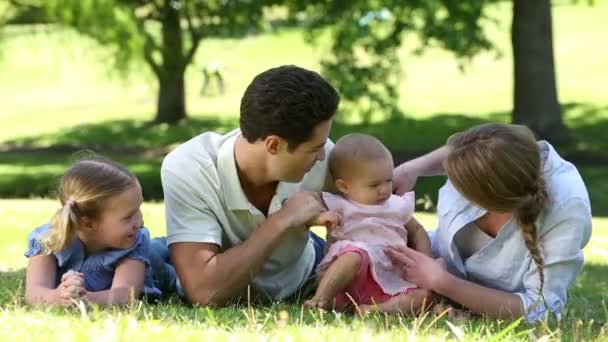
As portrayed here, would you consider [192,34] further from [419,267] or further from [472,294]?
[472,294]

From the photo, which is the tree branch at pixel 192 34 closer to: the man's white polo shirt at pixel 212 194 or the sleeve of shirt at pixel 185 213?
the man's white polo shirt at pixel 212 194

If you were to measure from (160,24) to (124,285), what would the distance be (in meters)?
20.4

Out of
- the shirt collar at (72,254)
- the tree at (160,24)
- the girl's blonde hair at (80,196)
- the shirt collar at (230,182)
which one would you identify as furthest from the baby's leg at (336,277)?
the tree at (160,24)

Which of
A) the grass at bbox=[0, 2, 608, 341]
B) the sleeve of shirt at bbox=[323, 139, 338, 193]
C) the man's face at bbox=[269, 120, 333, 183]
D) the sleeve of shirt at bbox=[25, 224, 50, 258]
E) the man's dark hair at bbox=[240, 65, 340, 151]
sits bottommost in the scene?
the grass at bbox=[0, 2, 608, 341]

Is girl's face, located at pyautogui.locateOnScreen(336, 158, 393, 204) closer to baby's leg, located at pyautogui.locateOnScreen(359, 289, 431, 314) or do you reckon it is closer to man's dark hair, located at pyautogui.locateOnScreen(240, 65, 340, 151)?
man's dark hair, located at pyautogui.locateOnScreen(240, 65, 340, 151)

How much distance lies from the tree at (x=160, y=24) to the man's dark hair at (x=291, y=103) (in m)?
15.5

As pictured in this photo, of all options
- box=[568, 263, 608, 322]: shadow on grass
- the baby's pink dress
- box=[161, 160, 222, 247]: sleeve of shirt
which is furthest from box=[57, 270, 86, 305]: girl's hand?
box=[568, 263, 608, 322]: shadow on grass

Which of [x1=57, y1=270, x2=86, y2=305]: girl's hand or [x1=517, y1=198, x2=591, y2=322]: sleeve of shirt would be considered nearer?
[x1=57, y1=270, x2=86, y2=305]: girl's hand

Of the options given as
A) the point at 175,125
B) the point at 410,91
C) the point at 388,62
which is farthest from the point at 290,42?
the point at 388,62

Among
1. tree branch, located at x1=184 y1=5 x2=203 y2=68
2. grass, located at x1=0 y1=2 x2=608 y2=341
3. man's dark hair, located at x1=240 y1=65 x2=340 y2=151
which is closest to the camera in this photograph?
grass, located at x1=0 y1=2 x2=608 y2=341

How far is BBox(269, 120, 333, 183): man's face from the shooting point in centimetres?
511

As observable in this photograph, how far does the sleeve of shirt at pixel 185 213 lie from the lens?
5.34m

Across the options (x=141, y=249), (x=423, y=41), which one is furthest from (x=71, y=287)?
(x=423, y=41)

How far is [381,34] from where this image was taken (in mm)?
20453
